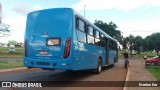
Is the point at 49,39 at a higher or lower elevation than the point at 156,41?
lower

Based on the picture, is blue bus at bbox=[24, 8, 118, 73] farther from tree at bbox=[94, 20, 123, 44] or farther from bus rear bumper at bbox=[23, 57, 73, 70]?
tree at bbox=[94, 20, 123, 44]

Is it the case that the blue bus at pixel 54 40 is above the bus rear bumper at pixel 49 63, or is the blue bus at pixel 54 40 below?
above

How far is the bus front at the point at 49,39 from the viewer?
12.7m

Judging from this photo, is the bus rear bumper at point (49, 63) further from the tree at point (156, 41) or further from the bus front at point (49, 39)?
the tree at point (156, 41)

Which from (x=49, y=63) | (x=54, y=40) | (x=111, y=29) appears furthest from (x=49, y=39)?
(x=111, y=29)

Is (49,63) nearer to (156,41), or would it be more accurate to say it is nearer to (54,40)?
(54,40)

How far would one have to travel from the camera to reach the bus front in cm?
1274

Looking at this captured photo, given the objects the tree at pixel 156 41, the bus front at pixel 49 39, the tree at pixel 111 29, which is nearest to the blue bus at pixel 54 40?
the bus front at pixel 49 39

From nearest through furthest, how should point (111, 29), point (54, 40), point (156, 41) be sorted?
point (54, 40) → point (156, 41) → point (111, 29)

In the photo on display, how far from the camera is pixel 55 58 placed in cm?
1284

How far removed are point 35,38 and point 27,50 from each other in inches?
30.1

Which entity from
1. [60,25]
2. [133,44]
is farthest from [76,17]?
[133,44]

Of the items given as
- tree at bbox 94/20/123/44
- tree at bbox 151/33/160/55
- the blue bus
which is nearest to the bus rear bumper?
the blue bus

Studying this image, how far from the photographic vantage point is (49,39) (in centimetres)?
1310
